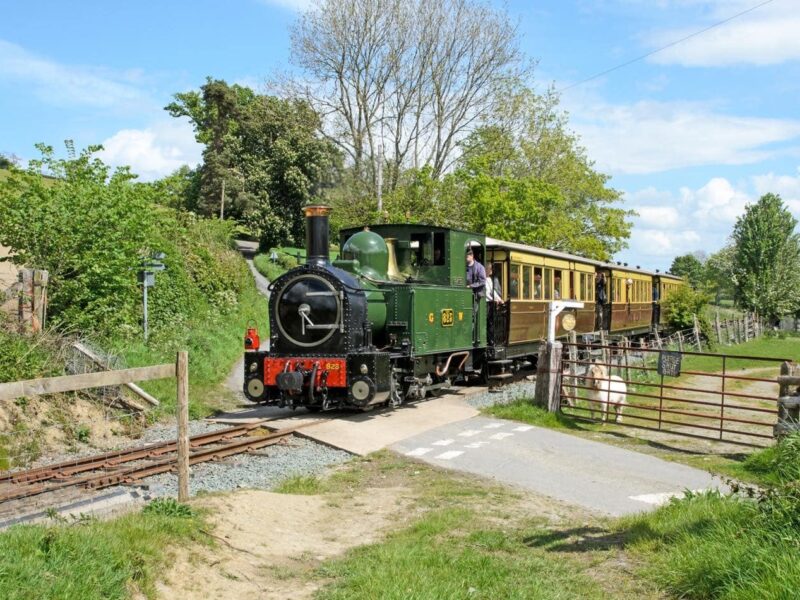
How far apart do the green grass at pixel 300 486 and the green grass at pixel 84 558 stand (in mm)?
2367

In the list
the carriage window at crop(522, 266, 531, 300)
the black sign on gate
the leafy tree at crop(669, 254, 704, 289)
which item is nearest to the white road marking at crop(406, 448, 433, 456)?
the black sign on gate

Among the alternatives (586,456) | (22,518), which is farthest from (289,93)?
(22,518)

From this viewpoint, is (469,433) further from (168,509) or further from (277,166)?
(277,166)

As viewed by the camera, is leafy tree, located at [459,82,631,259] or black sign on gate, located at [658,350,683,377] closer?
black sign on gate, located at [658,350,683,377]

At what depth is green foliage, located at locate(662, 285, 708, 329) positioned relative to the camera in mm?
29500

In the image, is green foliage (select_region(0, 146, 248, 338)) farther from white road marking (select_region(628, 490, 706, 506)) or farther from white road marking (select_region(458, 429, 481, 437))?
white road marking (select_region(628, 490, 706, 506))

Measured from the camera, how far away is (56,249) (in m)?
13.8

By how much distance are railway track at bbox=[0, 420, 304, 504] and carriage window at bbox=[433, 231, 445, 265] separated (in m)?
5.06

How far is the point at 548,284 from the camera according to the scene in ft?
63.0

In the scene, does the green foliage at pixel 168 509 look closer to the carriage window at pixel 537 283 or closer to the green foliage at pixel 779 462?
the green foliage at pixel 779 462

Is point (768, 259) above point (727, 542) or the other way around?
above

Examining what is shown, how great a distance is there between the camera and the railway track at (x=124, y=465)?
7.55 meters

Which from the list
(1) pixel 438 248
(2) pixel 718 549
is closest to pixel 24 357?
(1) pixel 438 248

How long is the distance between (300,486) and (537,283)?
1157 centimetres
